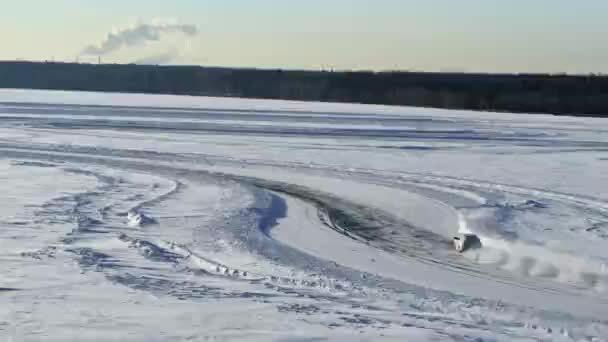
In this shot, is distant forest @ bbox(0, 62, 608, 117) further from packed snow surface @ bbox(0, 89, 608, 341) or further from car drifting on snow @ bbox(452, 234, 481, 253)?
car drifting on snow @ bbox(452, 234, 481, 253)

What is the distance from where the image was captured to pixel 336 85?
225ft

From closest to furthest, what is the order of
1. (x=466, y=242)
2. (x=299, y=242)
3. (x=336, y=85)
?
(x=299, y=242)
(x=466, y=242)
(x=336, y=85)

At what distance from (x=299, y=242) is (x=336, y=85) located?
58.8m

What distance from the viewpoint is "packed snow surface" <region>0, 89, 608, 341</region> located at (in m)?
6.68

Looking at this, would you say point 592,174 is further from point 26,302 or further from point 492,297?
point 26,302

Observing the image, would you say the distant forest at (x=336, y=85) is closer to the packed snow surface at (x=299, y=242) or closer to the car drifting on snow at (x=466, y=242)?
the packed snow surface at (x=299, y=242)

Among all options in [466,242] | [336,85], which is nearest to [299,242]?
[466,242]

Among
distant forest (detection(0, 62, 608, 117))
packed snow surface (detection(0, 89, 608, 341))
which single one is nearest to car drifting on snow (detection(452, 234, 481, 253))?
packed snow surface (detection(0, 89, 608, 341))

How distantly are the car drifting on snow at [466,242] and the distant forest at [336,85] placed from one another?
125 feet

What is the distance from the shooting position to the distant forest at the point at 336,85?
54.2 m

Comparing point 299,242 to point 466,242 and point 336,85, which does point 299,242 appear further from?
point 336,85

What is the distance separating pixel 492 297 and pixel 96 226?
4477mm

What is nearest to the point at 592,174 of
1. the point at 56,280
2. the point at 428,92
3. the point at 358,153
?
the point at 358,153

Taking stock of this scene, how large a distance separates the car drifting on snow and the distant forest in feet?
125
